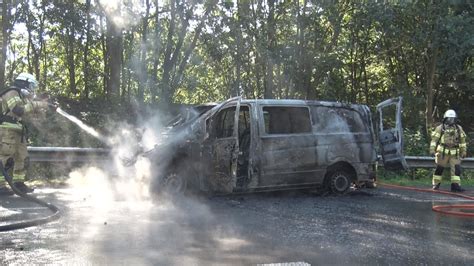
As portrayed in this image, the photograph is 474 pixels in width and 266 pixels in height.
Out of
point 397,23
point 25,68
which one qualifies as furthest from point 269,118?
point 25,68

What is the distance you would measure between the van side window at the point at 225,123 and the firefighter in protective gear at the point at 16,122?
127 inches

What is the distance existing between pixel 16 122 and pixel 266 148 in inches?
180

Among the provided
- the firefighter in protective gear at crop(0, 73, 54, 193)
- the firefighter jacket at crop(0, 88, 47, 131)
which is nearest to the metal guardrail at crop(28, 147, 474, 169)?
the firefighter in protective gear at crop(0, 73, 54, 193)

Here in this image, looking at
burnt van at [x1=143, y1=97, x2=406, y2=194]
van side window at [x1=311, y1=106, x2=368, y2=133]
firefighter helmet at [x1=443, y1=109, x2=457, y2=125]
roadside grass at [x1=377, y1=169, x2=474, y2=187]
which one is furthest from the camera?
roadside grass at [x1=377, y1=169, x2=474, y2=187]

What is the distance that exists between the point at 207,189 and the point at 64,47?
40.2 feet

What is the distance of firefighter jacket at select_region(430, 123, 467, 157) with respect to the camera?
10.4 meters

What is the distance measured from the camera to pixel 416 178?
12977 millimetres

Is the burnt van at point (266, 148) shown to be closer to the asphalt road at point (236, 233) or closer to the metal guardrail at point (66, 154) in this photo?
the asphalt road at point (236, 233)

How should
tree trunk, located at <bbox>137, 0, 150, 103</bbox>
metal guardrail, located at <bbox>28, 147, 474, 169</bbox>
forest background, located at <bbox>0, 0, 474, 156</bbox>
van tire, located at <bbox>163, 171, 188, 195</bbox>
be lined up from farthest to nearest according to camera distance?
tree trunk, located at <bbox>137, 0, 150, 103</bbox>, forest background, located at <bbox>0, 0, 474, 156</bbox>, metal guardrail, located at <bbox>28, 147, 474, 169</bbox>, van tire, located at <bbox>163, 171, 188, 195</bbox>

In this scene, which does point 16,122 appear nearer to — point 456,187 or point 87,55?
point 456,187

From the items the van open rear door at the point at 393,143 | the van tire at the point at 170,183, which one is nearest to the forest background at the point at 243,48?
the van open rear door at the point at 393,143

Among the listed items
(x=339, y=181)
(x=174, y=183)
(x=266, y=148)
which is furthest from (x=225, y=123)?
(x=339, y=181)

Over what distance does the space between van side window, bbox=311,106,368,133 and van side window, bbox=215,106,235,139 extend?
160cm

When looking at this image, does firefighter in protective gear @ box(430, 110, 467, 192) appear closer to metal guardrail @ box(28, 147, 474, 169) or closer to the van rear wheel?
the van rear wheel
